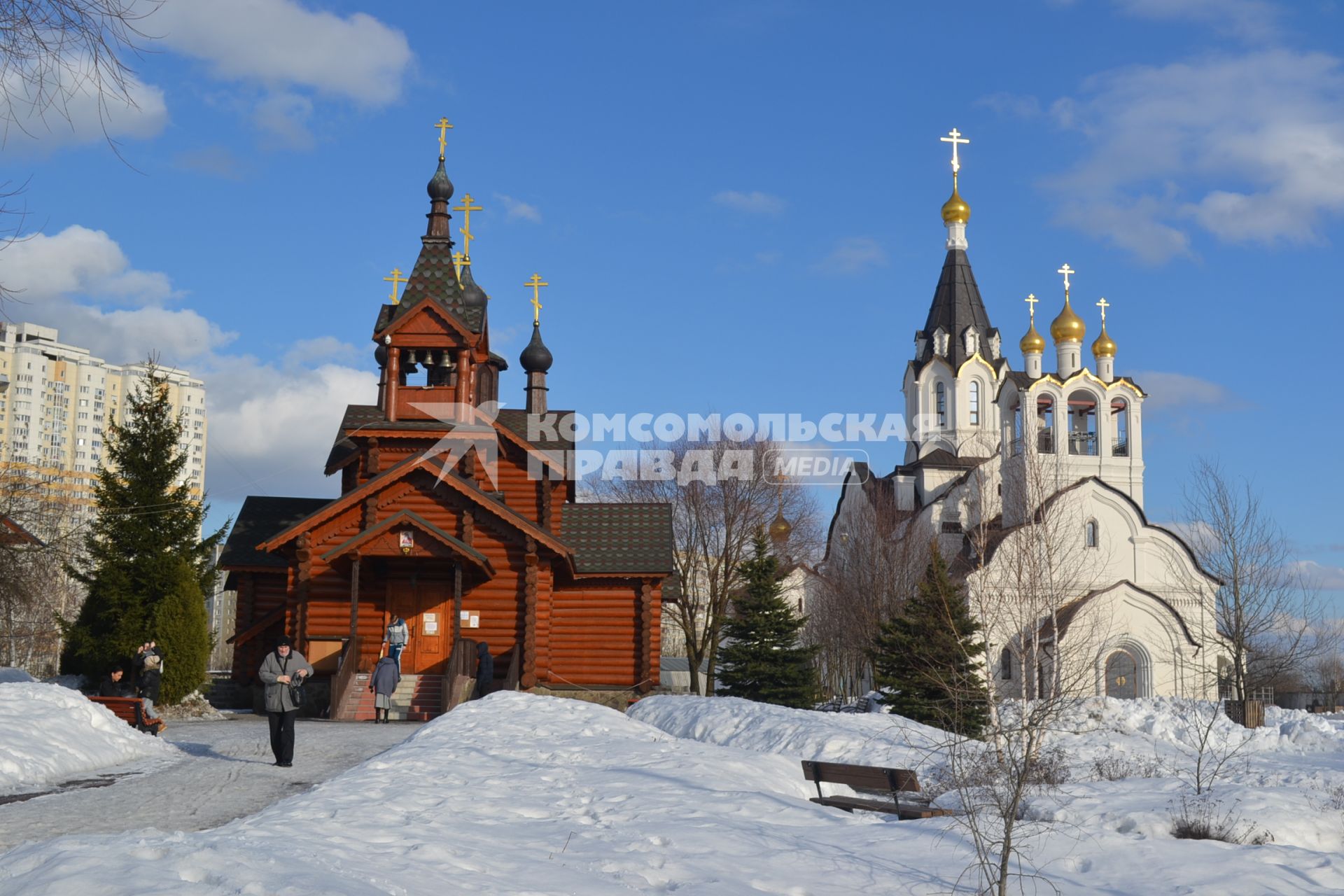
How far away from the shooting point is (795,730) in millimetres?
15797

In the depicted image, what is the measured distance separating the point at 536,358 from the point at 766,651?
1115 cm

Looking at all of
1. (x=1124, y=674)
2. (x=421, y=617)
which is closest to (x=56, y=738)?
(x=421, y=617)

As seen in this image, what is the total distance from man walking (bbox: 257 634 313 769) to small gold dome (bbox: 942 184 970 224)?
4747cm

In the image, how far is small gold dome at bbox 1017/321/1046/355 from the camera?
52.8 metres

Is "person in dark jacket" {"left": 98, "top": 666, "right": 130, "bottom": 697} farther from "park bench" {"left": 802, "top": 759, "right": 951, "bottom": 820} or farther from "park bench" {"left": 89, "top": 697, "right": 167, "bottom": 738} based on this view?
"park bench" {"left": 802, "top": 759, "right": 951, "bottom": 820}

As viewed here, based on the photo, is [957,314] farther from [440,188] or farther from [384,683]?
[384,683]

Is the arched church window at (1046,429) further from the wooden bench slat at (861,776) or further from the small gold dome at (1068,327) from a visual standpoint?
the wooden bench slat at (861,776)

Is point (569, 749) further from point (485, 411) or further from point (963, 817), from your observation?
point (485, 411)

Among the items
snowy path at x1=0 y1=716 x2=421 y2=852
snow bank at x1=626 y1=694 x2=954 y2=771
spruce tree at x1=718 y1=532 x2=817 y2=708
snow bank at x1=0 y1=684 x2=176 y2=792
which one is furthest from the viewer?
spruce tree at x1=718 y1=532 x2=817 y2=708

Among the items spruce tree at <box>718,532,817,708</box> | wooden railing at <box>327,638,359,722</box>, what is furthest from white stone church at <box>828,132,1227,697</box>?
wooden railing at <box>327,638,359,722</box>

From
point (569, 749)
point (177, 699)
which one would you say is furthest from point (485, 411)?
point (569, 749)

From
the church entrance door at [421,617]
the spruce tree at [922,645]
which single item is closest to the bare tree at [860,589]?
the spruce tree at [922,645]

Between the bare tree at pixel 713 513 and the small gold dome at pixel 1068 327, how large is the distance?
→ 14.0 metres

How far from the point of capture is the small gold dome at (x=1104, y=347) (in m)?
51.4
